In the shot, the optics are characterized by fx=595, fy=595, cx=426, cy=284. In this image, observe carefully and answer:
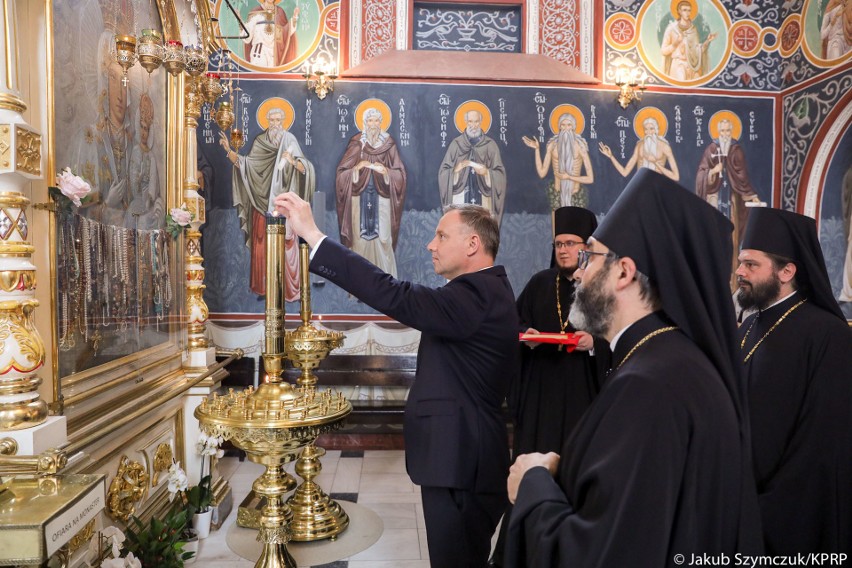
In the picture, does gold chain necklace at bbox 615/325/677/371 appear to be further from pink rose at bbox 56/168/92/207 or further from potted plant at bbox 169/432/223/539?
potted plant at bbox 169/432/223/539

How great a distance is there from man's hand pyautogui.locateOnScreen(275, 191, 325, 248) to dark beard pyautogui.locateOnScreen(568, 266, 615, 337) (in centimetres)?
110

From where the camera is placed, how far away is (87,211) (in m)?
3.05

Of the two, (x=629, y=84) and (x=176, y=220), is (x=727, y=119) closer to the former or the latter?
(x=629, y=84)

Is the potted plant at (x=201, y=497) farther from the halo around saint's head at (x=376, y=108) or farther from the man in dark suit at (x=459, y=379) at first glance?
the halo around saint's head at (x=376, y=108)

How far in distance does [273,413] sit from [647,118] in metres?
6.93

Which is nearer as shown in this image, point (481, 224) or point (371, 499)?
point (481, 224)

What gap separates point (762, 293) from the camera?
288cm

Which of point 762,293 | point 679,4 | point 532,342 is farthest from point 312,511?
point 679,4

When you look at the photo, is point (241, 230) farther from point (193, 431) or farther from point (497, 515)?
point (497, 515)

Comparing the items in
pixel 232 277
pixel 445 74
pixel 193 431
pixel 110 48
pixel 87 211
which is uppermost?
pixel 445 74

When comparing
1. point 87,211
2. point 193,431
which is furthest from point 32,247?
point 193,431

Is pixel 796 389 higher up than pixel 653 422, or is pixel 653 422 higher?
pixel 653 422

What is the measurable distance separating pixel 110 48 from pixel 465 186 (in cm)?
481

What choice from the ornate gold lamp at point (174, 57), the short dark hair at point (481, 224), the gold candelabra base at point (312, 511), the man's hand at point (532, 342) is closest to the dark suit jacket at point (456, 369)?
the short dark hair at point (481, 224)
